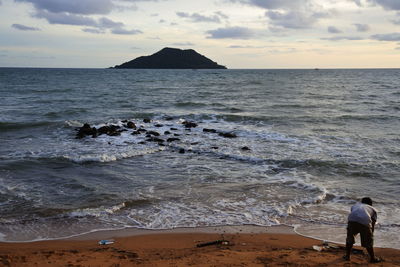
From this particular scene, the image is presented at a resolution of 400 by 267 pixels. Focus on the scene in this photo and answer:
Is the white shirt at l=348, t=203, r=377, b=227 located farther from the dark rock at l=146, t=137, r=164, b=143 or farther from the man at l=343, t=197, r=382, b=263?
the dark rock at l=146, t=137, r=164, b=143

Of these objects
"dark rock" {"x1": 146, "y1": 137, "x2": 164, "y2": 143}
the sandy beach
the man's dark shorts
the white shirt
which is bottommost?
the sandy beach

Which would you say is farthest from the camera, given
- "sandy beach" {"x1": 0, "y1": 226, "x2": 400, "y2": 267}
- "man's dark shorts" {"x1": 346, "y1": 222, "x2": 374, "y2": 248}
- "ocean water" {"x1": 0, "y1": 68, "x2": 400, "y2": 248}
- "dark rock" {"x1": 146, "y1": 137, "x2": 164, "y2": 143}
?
"dark rock" {"x1": 146, "y1": 137, "x2": 164, "y2": 143}

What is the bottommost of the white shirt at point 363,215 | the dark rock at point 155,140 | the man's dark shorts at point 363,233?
the dark rock at point 155,140

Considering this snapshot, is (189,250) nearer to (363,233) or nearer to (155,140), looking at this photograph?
(363,233)

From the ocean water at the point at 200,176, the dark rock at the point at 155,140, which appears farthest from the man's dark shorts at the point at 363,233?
the dark rock at the point at 155,140

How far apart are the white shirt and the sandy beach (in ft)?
2.79

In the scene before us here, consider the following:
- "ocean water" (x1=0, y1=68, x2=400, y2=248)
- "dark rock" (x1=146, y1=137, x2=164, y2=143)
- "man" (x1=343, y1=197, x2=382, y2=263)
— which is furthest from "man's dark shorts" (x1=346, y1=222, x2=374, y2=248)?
"dark rock" (x1=146, y1=137, x2=164, y2=143)

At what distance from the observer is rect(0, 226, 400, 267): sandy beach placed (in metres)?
7.81

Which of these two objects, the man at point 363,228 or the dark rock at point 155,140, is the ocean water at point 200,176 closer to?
the dark rock at point 155,140

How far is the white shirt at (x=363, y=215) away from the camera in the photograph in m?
8.15

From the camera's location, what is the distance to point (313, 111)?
3522 cm

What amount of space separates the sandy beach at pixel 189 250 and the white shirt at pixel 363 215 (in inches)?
33.4

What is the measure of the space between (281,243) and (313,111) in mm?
27510

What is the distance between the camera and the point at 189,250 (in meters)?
8.72
